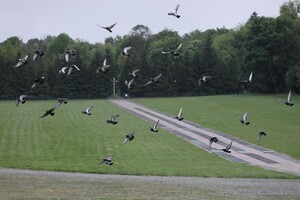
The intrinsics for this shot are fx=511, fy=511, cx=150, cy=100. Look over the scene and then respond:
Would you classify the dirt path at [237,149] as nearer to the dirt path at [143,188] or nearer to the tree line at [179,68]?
the dirt path at [143,188]

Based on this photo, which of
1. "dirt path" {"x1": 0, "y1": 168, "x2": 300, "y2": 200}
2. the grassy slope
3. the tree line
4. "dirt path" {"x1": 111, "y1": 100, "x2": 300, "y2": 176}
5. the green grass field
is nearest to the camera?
"dirt path" {"x1": 0, "y1": 168, "x2": 300, "y2": 200}

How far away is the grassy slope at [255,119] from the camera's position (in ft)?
142

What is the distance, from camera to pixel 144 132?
49.4 meters

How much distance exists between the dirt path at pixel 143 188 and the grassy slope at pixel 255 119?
13.0 metres

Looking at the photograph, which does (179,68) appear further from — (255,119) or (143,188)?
(143,188)

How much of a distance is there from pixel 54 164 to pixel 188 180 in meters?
9.25

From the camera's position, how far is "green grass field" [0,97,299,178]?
2923 cm

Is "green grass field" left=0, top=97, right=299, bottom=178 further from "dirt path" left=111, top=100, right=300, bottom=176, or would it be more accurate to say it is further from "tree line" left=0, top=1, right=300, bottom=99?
"tree line" left=0, top=1, right=300, bottom=99

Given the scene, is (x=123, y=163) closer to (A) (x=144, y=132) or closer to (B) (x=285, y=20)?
(A) (x=144, y=132)

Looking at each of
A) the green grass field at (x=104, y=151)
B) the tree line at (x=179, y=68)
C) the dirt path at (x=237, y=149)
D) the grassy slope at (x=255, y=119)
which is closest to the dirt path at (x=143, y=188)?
the green grass field at (x=104, y=151)

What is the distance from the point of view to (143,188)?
67.8ft

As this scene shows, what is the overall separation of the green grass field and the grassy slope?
5.49 feet

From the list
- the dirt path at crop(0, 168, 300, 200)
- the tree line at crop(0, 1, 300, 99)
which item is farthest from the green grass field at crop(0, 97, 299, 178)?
the tree line at crop(0, 1, 300, 99)

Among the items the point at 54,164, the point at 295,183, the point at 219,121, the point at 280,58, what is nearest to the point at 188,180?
the point at 295,183
